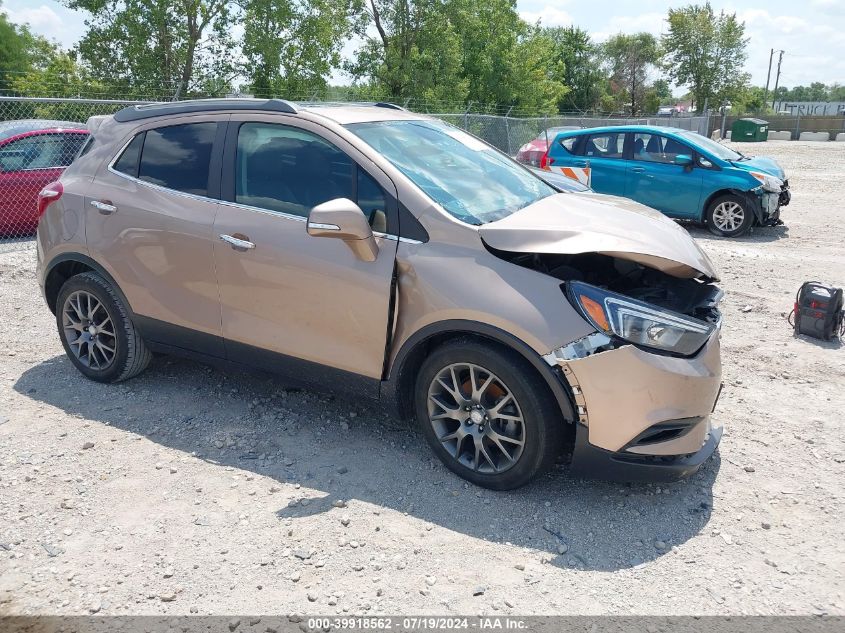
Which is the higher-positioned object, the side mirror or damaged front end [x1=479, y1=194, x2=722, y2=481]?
the side mirror

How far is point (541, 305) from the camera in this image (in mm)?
3195

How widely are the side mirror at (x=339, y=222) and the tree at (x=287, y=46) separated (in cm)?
1959

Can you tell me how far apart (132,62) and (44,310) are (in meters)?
16.1

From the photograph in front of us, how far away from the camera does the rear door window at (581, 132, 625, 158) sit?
11.1 metres

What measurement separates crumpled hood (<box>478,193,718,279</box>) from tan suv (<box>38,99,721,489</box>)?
0.05 feet

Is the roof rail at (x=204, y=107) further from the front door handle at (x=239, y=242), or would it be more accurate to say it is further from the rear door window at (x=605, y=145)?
the rear door window at (x=605, y=145)

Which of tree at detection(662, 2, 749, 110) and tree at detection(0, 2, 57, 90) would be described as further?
tree at detection(662, 2, 749, 110)

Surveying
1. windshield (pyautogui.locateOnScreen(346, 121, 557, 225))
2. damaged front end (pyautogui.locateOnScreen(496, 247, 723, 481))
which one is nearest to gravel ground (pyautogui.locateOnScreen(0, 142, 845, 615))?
damaged front end (pyautogui.locateOnScreen(496, 247, 723, 481))

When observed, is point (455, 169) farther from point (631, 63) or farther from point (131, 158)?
point (631, 63)

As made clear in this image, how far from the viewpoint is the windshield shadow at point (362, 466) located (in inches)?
128

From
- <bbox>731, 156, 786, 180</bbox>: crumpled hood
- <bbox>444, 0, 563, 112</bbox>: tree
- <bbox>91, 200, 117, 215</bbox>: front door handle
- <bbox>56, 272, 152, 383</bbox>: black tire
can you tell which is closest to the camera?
<bbox>91, 200, 117, 215</bbox>: front door handle

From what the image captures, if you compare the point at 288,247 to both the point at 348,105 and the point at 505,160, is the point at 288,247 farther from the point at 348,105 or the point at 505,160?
the point at 505,160

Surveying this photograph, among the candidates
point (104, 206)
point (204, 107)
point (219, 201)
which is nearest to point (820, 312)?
point (219, 201)

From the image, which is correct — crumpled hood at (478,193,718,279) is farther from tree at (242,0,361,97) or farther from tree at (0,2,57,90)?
tree at (0,2,57,90)
